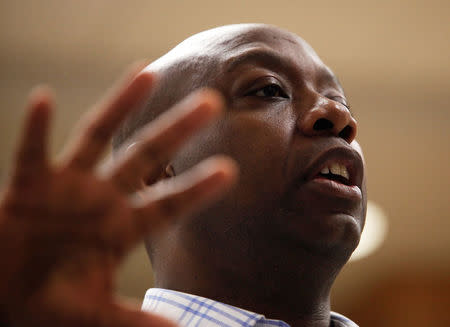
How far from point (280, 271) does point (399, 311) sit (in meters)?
3.25

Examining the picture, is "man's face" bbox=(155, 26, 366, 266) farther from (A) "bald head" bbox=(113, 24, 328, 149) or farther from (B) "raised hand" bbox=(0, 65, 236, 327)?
(B) "raised hand" bbox=(0, 65, 236, 327)

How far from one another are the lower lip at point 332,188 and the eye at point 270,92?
0.15 metres

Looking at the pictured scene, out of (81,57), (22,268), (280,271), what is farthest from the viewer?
(81,57)

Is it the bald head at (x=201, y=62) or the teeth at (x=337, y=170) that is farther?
the bald head at (x=201, y=62)

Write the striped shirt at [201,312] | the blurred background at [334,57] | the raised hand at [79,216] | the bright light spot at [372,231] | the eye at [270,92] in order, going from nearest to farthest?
the raised hand at [79,216]
the striped shirt at [201,312]
the eye at [270,92]
the blurred background at [334,57]
the bright light spot at [372,231]

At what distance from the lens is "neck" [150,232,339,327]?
84 cm

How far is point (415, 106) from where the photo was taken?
2.54 metres

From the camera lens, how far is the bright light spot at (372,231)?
10.6 ft

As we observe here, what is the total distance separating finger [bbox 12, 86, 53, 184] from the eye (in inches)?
17.8

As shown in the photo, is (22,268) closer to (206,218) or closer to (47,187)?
(47,187)

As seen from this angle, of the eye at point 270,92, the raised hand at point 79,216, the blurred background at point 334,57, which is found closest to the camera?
the raised hand at point 79,216

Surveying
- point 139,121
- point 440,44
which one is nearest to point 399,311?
point 440,44

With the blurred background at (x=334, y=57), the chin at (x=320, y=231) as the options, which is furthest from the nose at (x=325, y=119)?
the blurred background at (x=334, y=57)

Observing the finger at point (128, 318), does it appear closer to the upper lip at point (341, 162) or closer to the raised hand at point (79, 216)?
the raised hand at point (79, 216)
